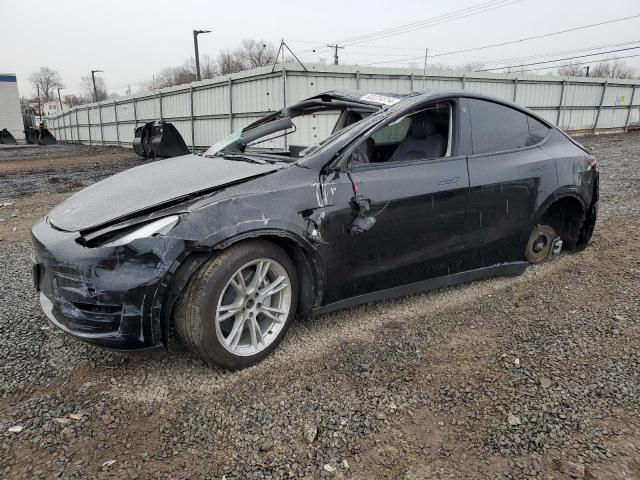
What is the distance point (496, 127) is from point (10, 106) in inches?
1659

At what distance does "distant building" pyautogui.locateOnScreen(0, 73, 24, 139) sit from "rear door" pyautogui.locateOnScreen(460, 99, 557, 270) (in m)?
41.5

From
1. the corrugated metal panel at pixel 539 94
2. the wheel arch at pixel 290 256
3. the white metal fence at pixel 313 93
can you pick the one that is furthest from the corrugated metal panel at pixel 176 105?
the wheel arch at pixel 290 256

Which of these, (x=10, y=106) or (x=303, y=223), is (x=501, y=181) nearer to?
(x=303, y=223)

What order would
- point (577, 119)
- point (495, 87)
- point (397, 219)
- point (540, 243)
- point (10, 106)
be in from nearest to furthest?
1. point (397, 219)
2. point (540, 243)
3. point (495, 87)
4. point (577, 119)
5. point (10, 106)

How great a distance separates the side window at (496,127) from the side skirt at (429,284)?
3.05ft

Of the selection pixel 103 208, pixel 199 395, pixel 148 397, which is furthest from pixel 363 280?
pixel 103 208

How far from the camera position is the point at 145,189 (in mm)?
2752

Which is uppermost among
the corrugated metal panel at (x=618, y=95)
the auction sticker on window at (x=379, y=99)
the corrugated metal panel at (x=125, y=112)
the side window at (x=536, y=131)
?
the corrugated metal panel at (x=618, y=95)

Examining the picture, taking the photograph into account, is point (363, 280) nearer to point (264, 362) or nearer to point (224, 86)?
point (264, 362)

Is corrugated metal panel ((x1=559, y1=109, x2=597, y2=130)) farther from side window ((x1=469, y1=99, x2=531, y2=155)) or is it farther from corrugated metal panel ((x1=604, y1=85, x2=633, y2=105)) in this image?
side window ((x1=469, y1=99, x2=531, y2=155))

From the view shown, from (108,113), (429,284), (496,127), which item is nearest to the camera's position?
(429,284)

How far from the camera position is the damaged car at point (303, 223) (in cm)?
231

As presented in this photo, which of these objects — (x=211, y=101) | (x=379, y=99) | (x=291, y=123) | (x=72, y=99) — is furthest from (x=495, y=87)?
(x=72, y=99)

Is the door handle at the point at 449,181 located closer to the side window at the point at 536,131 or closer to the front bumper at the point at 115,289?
the side window at the point at 536,131
